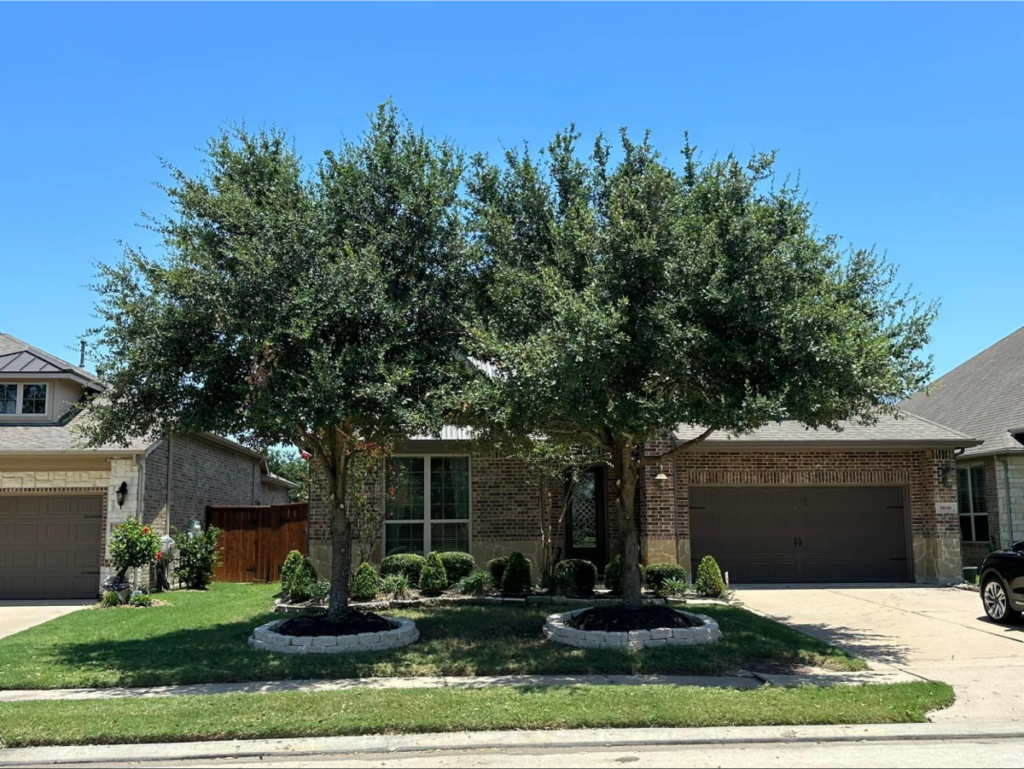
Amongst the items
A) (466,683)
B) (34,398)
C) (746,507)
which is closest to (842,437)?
(746,507)

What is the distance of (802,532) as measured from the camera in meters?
17.8

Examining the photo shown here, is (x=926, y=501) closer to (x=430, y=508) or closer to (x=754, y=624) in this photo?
(x=754, y=624)

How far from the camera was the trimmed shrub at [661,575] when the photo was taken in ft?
50.3

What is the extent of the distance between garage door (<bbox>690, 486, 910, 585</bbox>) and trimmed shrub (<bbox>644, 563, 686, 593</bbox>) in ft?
7.27

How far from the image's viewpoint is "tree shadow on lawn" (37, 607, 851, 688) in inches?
364

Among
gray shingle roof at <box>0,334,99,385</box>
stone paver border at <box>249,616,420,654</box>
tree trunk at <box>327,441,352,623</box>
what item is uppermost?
gray shingle roof at <box>0,334,99,385</box>

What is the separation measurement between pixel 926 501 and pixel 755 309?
1097 cm

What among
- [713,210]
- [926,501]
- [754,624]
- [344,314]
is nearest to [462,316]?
[344,314]

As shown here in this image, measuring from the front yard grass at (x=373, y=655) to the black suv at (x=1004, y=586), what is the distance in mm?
3505

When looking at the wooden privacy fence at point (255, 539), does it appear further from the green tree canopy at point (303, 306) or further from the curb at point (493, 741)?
the curb at point (493, 741)

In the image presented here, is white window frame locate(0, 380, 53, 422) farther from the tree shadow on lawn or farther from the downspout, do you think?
the downspout

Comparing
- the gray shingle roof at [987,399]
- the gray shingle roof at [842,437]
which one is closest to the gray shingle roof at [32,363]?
the gray shingle roof at [842,437]

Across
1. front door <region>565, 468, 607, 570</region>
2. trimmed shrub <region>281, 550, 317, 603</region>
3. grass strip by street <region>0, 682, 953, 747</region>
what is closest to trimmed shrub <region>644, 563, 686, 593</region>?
front door <region>565, 468, 607, 570</region>

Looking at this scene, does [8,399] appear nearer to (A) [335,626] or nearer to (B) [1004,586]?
(A) [335,626]
